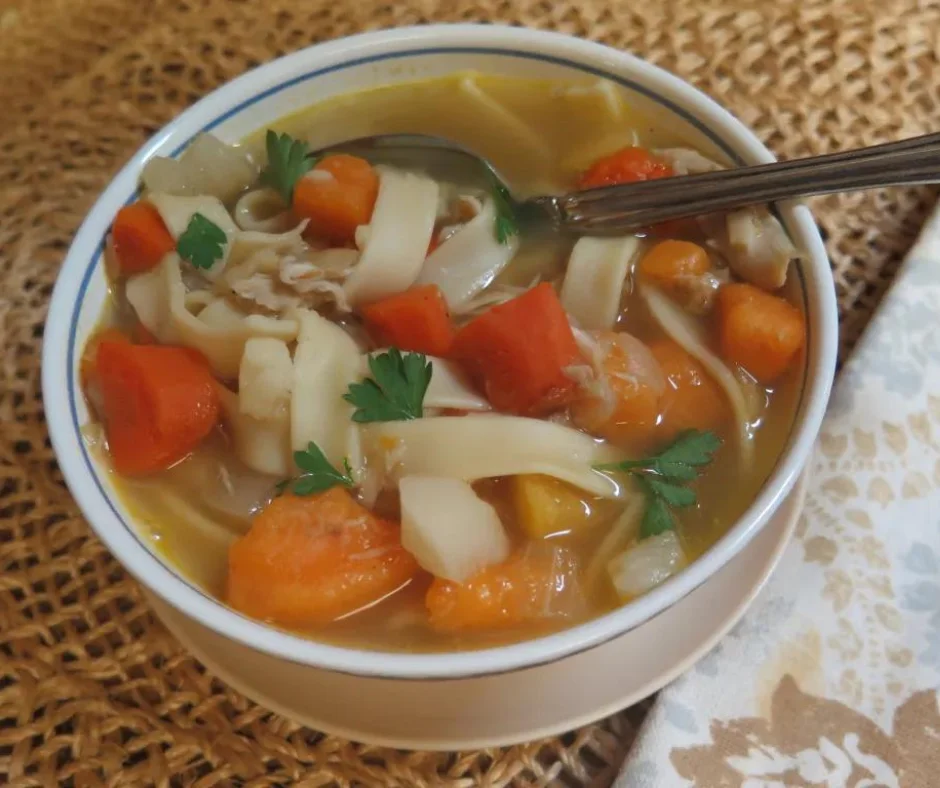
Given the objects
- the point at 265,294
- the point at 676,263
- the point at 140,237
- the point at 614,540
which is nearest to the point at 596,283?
the point at 676,263

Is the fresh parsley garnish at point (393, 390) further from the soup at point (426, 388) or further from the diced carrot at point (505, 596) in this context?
the diced carrot at point (505, 596)

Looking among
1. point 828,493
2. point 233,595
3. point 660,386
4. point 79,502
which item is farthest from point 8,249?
point 828,493

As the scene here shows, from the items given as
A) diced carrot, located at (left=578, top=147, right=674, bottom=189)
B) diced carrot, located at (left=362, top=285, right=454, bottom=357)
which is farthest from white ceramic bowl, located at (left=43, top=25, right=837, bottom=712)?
diced carrot, located at (left=362, top=285, right=454, bottom=357)

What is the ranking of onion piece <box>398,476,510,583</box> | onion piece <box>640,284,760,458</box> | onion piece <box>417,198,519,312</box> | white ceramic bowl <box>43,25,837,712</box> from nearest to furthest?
1. white ceramic bowl <box>43,25,837,712</box>
2. onion piece <box>398,476,510,583</box>
3. onion piece <box>640,284,760,458</box>
4. onion piece <box>417,198,519,312</box>

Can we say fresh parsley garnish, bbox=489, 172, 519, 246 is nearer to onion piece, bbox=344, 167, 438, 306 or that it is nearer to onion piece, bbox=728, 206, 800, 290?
onion piece, bbox=344, 167, 438, 306

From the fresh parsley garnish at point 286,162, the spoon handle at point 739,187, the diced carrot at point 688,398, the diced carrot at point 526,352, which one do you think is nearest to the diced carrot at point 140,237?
the fresh parsley garnish at point 286,162
